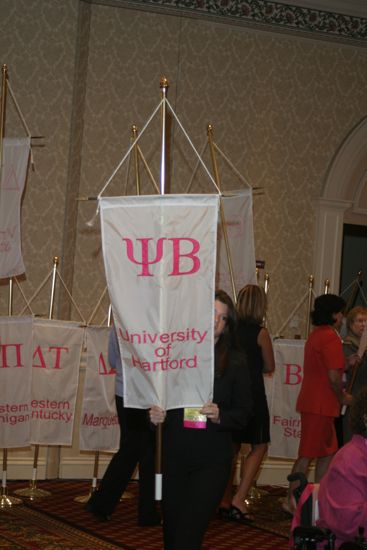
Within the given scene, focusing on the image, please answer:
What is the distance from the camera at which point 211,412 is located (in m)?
3.88

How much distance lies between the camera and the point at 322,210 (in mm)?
8680

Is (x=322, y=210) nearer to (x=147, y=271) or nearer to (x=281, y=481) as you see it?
(x=281, y=481)

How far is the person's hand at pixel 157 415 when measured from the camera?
3.91 m

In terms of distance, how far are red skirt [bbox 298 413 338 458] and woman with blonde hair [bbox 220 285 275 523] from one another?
25 cm

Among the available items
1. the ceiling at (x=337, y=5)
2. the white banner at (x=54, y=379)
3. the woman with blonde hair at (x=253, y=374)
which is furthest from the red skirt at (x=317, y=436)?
the ceiling at (x=337, y=5)

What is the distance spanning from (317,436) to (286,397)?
0.79 meters

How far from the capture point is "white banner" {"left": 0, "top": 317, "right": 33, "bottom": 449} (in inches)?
246

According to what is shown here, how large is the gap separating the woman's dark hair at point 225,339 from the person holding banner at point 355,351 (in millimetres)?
2508

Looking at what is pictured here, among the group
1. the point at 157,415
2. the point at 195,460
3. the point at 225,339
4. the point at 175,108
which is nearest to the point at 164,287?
the point at 225,339

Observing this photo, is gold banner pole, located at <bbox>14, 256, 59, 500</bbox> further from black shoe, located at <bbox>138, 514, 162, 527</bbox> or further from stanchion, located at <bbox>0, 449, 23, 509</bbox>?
black shoe, located at <bbox>138, 514, 162, 527</bbox>

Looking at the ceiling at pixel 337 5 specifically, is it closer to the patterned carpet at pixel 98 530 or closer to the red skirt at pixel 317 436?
the red skirt at pixel 317 436

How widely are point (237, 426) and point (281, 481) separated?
4.20 meters

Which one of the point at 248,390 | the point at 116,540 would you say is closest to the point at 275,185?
the point at 116,540

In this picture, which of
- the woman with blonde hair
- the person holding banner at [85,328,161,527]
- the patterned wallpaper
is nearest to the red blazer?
the woman with blonde hair
